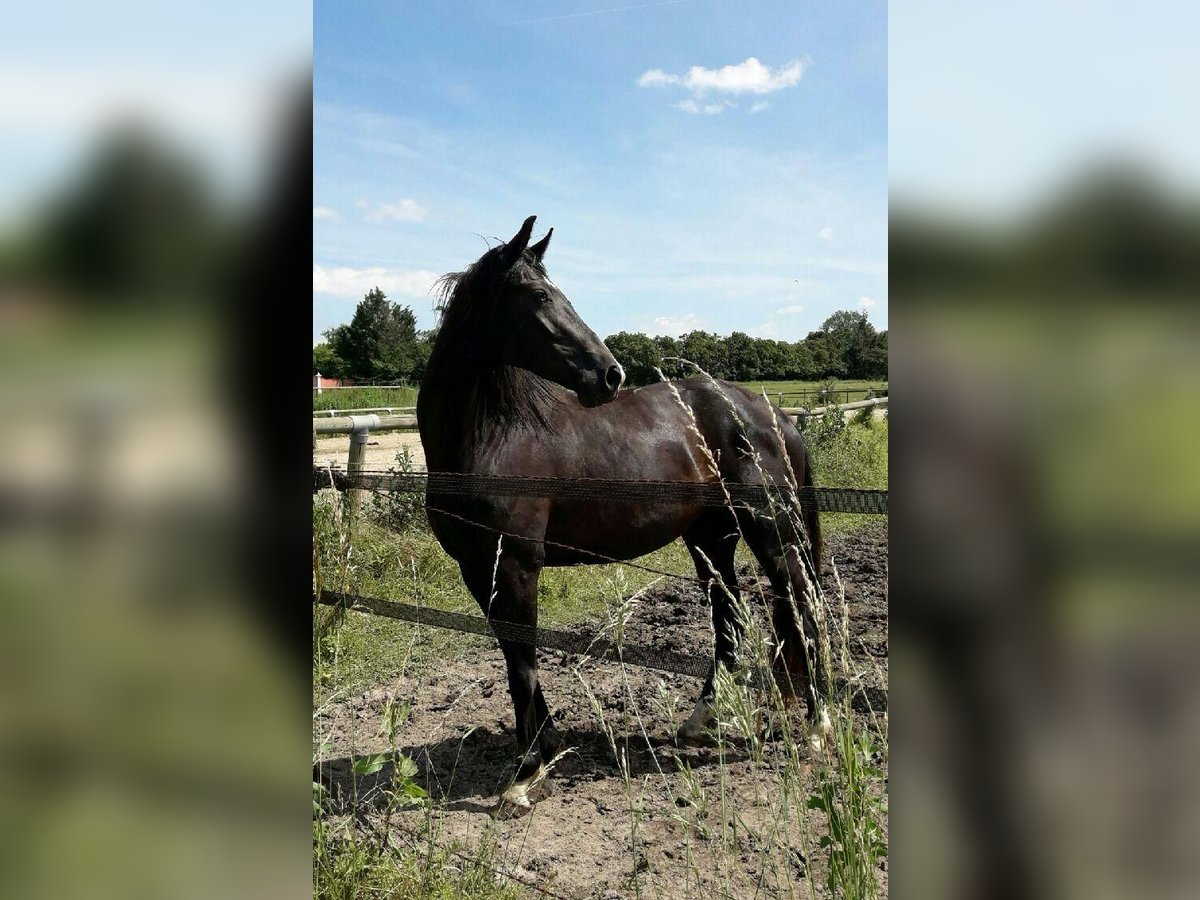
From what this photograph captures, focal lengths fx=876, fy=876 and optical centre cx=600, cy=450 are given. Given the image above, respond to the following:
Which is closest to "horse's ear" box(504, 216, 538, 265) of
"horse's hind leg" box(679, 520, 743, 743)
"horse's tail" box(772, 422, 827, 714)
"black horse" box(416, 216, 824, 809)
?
"black horse" box(416, 216, 824, 809)

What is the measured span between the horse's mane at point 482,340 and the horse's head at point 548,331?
0.01 metres

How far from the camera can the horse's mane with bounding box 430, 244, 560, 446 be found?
102 inches

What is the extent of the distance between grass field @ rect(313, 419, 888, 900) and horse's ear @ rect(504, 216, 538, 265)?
86cm

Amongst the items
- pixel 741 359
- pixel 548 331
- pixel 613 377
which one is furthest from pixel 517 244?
pixel 741 359

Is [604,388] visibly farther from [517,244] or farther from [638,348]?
[638,348]

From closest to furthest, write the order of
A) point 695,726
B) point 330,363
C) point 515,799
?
point 515,799
point 695,726
point 330,363

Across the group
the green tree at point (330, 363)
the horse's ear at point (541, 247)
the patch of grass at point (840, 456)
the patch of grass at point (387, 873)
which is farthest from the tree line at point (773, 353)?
the green tree at point (330, 363)

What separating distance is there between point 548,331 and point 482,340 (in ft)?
0.67

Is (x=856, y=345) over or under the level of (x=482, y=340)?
over

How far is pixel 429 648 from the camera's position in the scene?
4113 millimetres

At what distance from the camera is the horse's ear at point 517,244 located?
8.19 ft
